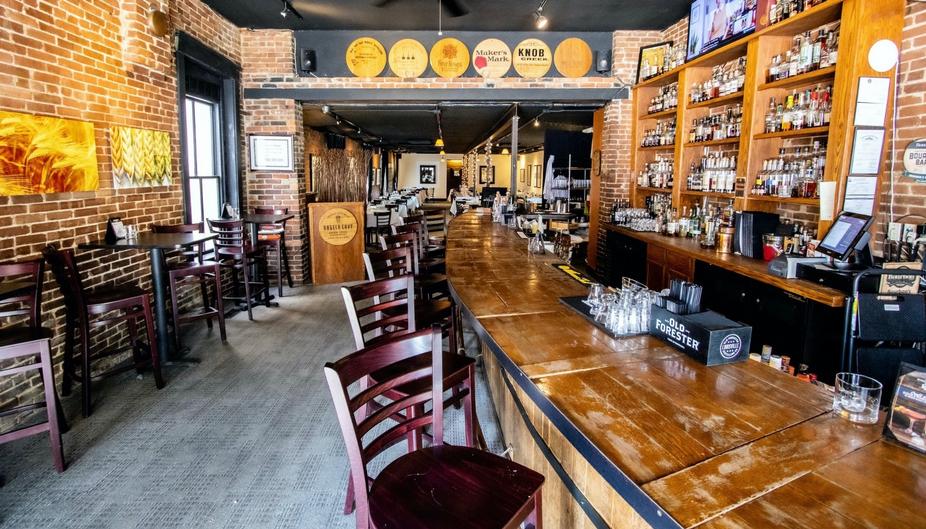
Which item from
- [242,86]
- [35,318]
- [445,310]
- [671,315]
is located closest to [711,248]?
[445,310]

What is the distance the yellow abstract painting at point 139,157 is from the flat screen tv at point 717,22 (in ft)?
18.0

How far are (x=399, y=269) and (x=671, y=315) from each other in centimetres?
211

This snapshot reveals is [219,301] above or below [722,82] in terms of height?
below

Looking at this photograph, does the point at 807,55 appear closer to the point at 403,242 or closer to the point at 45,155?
the point at 403,242

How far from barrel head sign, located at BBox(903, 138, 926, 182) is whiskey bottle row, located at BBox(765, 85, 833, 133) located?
1.85 ft

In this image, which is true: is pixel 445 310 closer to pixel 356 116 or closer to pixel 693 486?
pixel 693 486

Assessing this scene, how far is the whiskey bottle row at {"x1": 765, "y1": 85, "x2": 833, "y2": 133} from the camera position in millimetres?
3754

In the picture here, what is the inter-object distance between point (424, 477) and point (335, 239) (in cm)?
584

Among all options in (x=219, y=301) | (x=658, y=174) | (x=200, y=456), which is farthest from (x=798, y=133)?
(x=219, y=301)

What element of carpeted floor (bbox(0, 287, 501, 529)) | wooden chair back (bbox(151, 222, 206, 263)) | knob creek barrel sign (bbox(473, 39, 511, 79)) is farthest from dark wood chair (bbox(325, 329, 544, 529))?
knob creek barrel sign (bbox(473, 39, 511, 79))

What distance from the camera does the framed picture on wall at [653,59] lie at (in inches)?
245

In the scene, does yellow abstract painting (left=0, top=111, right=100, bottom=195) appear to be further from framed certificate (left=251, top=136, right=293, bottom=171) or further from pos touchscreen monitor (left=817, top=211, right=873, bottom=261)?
pos touchscreen monitor (left=817, top=211, right=873, bottom=261)

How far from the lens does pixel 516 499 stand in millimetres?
1397

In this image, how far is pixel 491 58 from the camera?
667cm
